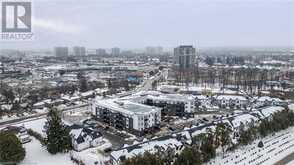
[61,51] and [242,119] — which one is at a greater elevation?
[61,51]

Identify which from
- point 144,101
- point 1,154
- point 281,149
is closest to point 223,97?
point 144,101

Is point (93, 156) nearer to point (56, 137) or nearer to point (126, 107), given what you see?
point (56, 137)

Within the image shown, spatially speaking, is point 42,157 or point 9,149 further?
point 42,157

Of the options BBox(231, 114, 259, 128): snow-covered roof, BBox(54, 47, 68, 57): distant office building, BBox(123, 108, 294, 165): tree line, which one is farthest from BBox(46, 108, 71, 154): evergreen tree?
BBox(54, 47, 68, 57): distant office building

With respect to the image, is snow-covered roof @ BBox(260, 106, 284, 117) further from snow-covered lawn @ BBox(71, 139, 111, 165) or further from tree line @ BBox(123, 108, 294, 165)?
snow-covered lawn @ BBox(71, 139, 111, 165)

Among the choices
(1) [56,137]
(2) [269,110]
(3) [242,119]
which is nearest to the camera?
(1) [56,137]

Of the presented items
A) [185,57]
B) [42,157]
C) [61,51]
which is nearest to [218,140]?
[42,157]

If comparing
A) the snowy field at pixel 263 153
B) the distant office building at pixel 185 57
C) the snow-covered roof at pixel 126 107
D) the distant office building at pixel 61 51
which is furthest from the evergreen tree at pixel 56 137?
the distant office building at pixel 61 51
